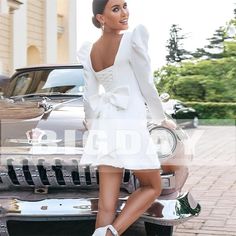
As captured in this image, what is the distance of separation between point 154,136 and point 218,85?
26.2 m

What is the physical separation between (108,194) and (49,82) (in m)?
2.28

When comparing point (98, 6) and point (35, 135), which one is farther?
point (35, 135)

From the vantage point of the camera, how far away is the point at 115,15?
3020mm

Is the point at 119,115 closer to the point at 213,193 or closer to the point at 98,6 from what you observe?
the point at 98,6

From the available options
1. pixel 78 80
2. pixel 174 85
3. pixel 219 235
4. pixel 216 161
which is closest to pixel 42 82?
pixel 78 80

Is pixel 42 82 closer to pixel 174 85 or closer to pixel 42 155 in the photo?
pixel 42 155

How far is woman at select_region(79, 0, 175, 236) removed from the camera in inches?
115

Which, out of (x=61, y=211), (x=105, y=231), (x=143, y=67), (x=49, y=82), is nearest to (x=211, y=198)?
(x=49, y=82)

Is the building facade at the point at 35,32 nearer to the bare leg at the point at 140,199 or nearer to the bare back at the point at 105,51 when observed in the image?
the bare back at the point at 105,51

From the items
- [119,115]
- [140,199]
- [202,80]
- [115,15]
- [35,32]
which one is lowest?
[202,80]

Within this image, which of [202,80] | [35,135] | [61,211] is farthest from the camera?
[202,80]

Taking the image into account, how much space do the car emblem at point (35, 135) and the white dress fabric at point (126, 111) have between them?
1.62 ft

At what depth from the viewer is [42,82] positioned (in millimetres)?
5164

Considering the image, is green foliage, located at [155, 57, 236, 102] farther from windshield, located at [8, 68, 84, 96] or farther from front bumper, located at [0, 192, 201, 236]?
front bumper, located at [0, 192, 201, 236]
